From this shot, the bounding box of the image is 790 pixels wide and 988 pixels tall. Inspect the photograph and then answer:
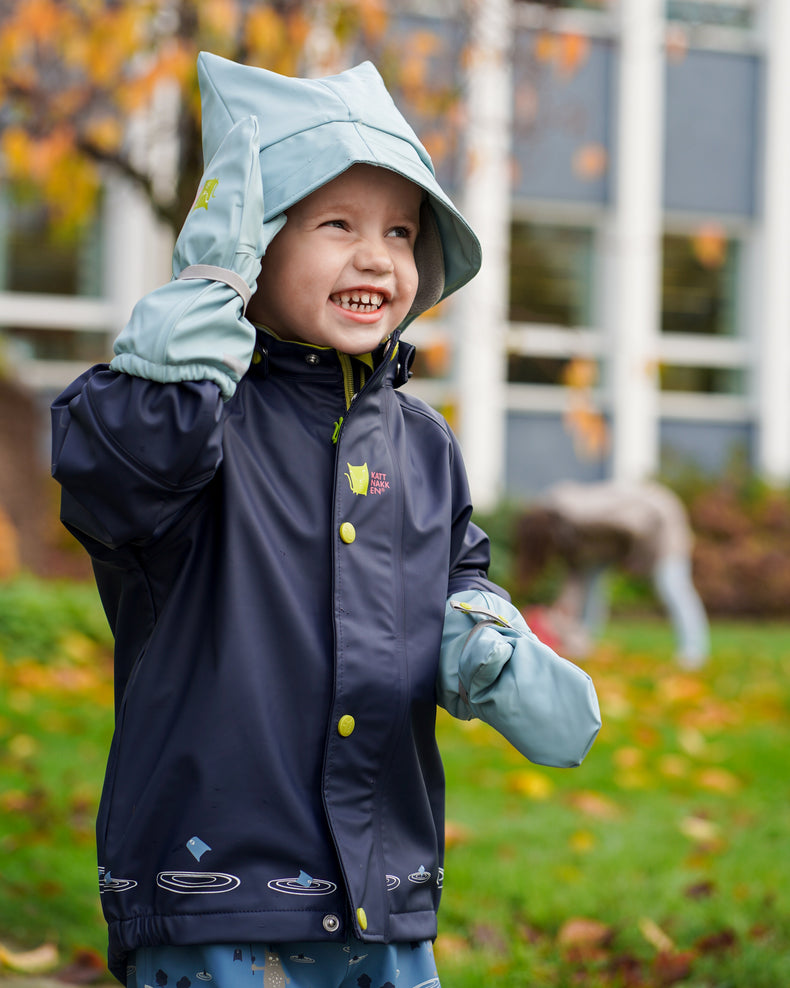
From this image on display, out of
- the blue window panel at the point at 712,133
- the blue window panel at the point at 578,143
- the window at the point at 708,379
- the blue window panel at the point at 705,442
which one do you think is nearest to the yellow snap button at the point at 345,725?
the blue window panel at the point at 578,143

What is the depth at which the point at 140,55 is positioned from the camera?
18.5 feet

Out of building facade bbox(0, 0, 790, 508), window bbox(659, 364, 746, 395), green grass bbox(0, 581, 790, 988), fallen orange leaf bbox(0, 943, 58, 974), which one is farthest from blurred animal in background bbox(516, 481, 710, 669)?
window bbox(659, 364, 746, 395)

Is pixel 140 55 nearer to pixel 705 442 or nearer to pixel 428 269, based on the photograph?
pixel 428 269

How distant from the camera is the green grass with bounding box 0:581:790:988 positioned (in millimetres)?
3340

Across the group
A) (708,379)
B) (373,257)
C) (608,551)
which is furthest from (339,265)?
(708,379)

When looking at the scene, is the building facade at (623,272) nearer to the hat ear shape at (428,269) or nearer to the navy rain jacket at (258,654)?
the hat ear shape at (428,269)

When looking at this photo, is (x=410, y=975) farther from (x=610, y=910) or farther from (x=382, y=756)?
(x=610, y=910)

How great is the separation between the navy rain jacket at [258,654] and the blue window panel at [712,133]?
44.2ft

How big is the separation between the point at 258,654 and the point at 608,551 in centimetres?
740


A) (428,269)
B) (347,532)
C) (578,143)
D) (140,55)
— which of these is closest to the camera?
(347,532)

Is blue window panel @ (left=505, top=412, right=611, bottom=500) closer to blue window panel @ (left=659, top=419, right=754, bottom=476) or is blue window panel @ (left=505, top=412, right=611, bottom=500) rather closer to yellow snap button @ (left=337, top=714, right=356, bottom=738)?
blue window panel @ (left=659, top=419, right=754, bottom=476)

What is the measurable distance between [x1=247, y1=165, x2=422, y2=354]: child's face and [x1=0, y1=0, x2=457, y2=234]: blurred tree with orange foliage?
2.87m

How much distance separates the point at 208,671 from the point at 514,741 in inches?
18.3

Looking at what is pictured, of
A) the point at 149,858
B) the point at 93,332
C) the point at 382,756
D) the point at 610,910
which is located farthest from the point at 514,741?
the point at 93,332
